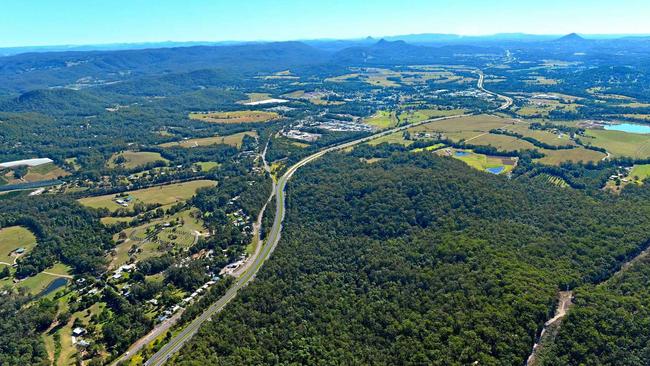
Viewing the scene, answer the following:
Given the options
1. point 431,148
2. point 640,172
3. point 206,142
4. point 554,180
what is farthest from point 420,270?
point 206,142

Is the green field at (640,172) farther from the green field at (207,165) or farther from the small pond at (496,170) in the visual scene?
the green field at (207,165)

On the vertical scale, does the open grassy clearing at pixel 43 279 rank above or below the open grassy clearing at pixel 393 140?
below

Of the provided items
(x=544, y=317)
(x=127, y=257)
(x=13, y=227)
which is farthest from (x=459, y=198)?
(x=13, y=227)

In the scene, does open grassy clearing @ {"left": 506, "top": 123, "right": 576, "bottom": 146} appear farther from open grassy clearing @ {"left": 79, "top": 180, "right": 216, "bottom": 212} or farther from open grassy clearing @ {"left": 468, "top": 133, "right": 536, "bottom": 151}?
open grassy clearing @ {"left": 79, "top": 180, "right": 216, "bottom": 212}

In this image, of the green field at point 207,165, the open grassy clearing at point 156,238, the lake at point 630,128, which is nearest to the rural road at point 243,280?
the open grassy clearing at point 156,238

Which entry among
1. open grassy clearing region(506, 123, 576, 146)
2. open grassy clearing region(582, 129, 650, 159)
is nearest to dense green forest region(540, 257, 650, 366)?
open grassy clearing region(582, 129, 650, 159)

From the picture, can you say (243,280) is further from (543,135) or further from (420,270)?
(543,135)

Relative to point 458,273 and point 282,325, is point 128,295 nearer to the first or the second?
point 282,325
